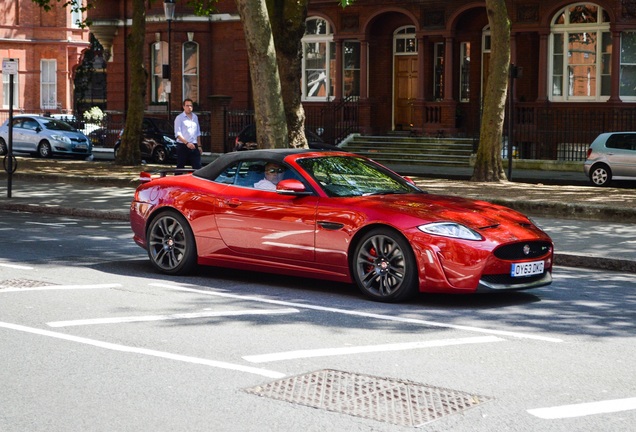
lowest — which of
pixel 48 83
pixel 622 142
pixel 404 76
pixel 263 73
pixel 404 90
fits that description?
pixel 622 142

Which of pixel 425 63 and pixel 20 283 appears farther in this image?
pixel 425 63

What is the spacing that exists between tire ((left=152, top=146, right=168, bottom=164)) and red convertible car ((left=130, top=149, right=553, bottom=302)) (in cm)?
2486

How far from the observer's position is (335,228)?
10750 mm

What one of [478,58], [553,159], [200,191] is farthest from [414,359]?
[478,58]

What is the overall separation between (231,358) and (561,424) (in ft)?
8.49

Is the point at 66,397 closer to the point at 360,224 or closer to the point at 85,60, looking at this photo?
the point at 360,224

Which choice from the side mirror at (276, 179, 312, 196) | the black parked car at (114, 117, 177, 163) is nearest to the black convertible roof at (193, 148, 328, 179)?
the side mirror at (276, 179, 312, 196)

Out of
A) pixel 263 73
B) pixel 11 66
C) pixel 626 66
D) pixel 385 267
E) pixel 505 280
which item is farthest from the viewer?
pixel 626 66

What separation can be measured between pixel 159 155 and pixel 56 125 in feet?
19.6

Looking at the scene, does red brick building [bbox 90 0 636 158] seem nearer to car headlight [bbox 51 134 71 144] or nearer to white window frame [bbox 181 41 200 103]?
white window frame [bbox 181 41 200 103]

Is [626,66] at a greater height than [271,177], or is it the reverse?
[626,66]

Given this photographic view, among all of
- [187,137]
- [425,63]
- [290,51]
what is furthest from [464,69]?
[187,137]

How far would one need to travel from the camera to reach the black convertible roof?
38.5ft

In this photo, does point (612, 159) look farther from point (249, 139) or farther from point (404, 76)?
point (404, 76)
